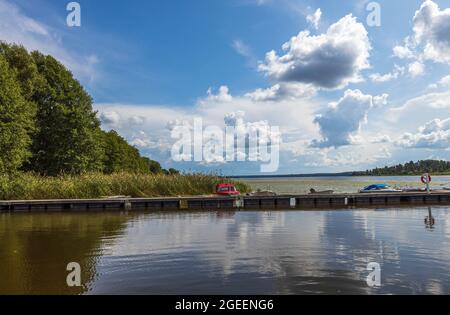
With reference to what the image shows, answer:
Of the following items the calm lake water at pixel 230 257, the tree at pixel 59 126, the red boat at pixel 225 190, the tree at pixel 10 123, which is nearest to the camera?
the calm lake water at pixel 230 257

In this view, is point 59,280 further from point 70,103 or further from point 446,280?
point 70,103

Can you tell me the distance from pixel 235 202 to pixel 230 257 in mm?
23460

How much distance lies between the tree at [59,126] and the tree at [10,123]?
913 cm

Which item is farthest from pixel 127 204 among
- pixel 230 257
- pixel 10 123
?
pixel 230 257

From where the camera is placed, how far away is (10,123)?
36812 millimetres

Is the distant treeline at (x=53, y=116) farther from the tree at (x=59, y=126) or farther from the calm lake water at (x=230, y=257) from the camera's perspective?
the calm lake water at (x=230, y=257)

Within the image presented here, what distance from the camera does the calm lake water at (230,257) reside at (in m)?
9.94

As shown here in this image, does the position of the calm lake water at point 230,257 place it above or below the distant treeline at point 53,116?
below

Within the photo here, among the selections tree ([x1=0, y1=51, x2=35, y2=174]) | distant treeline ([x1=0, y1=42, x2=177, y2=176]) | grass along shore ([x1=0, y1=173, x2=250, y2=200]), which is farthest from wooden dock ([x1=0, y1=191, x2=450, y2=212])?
distant treeline ([x1=0, y1=42, x2=177, y2=176])

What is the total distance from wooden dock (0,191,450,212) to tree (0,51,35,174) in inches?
202

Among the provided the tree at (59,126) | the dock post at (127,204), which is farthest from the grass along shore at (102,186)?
the tree at (59,126)

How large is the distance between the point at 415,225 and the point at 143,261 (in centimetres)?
1560

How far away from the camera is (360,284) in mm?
9906
